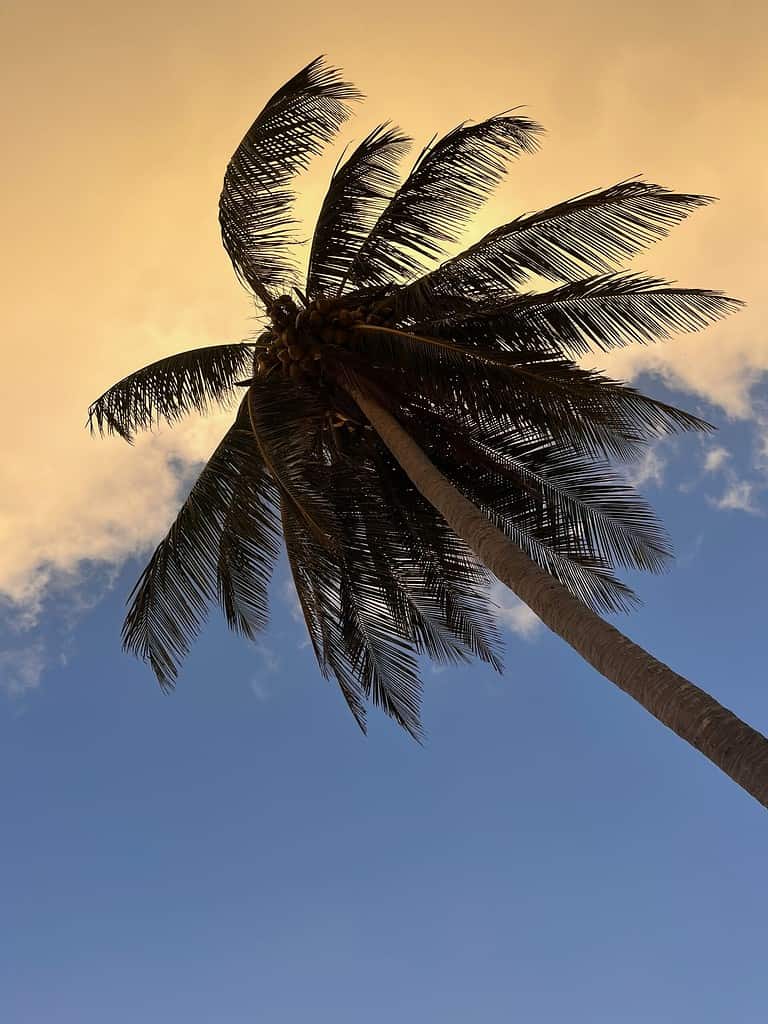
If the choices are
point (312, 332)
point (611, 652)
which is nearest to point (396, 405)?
point (312, 332)

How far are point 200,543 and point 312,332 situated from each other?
2.60 metres

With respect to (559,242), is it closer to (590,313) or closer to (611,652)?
(590,313)

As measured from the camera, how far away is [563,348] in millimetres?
9422

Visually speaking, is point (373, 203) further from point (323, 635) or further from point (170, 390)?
point (323, 635)

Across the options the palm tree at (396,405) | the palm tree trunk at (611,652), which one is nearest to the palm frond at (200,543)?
the palm tree at (396,405)

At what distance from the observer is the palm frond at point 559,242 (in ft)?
28.6

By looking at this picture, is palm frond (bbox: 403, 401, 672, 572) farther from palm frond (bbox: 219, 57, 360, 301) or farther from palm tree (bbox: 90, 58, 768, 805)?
palm frond (bbox: 219, 57, 360, 301)

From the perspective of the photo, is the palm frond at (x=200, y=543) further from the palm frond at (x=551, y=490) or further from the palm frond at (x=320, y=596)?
the palm frond at (x=551, y=490)

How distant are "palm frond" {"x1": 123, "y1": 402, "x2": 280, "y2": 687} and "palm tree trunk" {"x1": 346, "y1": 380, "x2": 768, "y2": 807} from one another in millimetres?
1633

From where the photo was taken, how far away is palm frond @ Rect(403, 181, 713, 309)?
8.72 meters

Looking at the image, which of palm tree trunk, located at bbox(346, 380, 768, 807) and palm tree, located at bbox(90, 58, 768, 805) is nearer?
palm tree trunk, located at bbox(346, 380, 768, 807)

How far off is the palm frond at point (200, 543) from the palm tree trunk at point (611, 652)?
64.3 inches

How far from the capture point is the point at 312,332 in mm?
9867

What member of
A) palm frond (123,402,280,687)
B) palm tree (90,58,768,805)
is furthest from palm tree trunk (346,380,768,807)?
palm frond (123,402,280,687)
